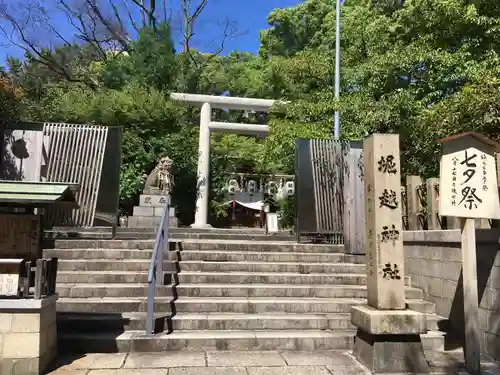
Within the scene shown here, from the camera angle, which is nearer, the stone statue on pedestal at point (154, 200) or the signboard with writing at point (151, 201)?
the stone statue on pedestal at point (154, 200)

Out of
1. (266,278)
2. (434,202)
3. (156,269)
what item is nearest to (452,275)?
(434,202)

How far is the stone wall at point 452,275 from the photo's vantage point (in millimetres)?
5938

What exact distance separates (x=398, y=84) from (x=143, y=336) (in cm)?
988

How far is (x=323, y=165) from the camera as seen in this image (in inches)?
400

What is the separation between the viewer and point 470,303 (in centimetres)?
532

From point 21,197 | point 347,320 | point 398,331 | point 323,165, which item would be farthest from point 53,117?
point 398,331

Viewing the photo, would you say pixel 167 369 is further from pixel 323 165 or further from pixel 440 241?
pixel 323 165

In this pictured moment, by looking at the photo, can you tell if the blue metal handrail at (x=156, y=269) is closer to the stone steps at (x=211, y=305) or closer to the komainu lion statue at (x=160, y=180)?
the stone steps at (x=211, y=305)

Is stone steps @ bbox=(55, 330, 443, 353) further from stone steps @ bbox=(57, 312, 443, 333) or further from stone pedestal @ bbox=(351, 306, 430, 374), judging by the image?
stone pedestal @ bbox=(351, 306, 430, 374)

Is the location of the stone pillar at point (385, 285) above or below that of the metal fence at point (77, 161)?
below

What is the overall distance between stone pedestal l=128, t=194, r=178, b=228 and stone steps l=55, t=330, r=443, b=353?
7876mm

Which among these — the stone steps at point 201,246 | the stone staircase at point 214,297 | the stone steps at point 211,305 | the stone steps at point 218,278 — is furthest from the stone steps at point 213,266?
the stone steps at point 211,305

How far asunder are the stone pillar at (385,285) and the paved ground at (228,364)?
12.5 inches

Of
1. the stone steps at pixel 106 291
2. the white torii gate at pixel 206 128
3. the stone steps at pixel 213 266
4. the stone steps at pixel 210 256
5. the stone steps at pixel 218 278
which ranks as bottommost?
the stone steps at pixel 106 291
